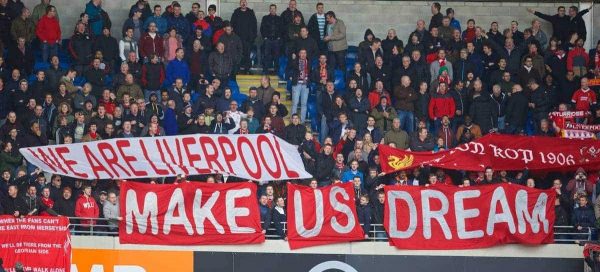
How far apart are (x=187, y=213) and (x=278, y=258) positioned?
180 cm

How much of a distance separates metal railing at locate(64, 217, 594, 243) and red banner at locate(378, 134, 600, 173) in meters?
1.56

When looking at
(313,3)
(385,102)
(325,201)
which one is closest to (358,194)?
(325,201)

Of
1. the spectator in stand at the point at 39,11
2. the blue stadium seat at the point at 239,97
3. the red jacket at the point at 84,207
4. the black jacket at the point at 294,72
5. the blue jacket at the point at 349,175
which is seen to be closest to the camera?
the red jacket at the point at 84,207

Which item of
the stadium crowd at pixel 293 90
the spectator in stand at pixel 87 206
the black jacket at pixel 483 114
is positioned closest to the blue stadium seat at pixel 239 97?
the stadium crowd at pixel 293 90

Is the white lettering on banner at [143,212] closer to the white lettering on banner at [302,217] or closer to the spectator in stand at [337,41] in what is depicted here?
the white lettering on banner at [302,217]

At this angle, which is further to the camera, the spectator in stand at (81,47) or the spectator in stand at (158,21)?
the spectator in stand at (158,21)

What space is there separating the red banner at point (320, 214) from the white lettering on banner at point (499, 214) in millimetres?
2405

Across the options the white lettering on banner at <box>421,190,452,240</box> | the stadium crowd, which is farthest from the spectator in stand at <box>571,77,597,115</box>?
the white lettering on banner at <box>421,190,452,240</box>

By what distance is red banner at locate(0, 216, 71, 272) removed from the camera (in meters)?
26.1

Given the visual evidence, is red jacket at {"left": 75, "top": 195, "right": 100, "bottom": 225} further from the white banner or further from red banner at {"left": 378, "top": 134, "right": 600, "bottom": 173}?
red banner at {"left": 378, "top": 134, "right": 600, "bottom": 173}

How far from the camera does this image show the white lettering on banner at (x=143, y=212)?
87.1 feet

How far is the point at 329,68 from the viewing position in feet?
99.7

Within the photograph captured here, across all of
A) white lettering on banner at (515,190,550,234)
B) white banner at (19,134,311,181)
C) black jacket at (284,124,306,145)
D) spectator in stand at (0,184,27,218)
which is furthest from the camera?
black jacket at (284,124,306,145)

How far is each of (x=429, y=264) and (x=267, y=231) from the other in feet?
9.63
